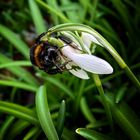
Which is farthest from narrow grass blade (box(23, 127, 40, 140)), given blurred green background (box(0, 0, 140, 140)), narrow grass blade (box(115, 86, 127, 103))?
narrow grass blade (box(115, 86, 127, 103))

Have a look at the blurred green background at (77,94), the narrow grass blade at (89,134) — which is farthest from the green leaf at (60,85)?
the narrow grass blade at (89,134)

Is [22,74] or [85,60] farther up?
[85,60]

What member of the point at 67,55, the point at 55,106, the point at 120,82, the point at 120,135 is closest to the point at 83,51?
the point at 67,55

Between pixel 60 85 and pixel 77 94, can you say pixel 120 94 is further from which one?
pixel 60 85

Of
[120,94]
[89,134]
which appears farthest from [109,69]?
[120,94]

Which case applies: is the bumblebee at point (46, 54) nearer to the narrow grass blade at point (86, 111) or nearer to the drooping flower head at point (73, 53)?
the drooping flower head at point (73, 53)

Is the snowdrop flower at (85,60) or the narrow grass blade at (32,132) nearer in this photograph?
the snowdrop flower at (85,60)

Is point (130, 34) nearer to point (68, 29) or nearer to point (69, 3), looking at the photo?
point (69, 3)
